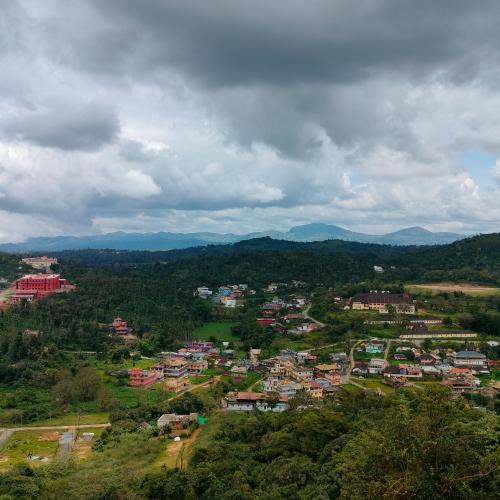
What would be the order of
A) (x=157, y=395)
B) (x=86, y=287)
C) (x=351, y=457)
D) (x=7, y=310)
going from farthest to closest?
(x=86, y=287), (x=7, y=310), (x=157, y=395), (x=351, y=457)

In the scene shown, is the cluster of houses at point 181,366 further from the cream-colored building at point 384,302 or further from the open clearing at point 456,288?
the open clearing at point 456,288

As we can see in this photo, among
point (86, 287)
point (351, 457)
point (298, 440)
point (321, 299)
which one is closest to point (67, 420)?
point (298, 440)

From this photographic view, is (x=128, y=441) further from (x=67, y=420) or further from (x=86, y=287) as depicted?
(x=86, y=287)

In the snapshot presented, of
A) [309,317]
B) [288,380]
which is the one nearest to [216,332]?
[309,317]

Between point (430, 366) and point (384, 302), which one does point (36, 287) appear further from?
point (430, 366)

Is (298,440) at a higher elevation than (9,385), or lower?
higher
